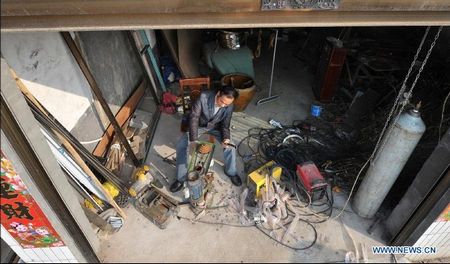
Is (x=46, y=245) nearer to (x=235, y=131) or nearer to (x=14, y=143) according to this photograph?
(x=14, y=143)

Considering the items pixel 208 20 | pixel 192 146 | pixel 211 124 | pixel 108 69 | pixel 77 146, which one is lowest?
pixel 192 146

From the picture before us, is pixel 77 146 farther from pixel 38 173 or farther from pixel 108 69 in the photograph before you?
pixel 108 69

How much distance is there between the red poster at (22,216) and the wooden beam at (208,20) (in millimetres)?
1328

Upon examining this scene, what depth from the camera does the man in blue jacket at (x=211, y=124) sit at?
470 centimetres

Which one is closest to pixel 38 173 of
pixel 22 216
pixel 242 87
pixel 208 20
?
pixel 22 216

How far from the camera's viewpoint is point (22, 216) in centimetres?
340

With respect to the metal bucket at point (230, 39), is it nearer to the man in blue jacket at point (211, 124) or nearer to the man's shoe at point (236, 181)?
the man in blue jacket at point (211, 124)

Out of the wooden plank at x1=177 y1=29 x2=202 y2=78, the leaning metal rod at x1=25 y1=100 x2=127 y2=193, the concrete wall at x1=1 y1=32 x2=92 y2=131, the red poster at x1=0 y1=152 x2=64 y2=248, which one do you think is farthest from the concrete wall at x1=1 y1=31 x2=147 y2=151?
the red poster at x1=0 y1=152 x2=64 y2=248

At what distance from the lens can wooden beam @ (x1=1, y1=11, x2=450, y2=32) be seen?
255 centimetres

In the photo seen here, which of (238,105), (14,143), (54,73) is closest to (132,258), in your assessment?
(14,143)

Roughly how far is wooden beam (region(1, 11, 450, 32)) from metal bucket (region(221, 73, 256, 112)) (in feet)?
13.3

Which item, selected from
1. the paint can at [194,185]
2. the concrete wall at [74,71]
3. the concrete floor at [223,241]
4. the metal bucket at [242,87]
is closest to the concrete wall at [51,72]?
the concrete wall at [74,71]

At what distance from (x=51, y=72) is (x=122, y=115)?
2.09 meters

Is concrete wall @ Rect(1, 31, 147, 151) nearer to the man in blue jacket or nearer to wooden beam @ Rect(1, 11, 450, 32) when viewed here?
wooden beam @ Rect(1, 11, 450, 32)
